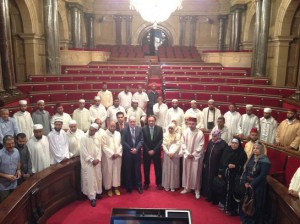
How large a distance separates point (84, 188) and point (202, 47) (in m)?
18.2

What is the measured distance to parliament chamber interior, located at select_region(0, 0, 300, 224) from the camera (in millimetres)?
4777

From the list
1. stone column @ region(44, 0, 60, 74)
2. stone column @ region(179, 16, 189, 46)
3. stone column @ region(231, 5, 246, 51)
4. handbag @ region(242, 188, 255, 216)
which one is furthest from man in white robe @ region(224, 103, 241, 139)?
stone column @ region(179, 16, 189, 46)

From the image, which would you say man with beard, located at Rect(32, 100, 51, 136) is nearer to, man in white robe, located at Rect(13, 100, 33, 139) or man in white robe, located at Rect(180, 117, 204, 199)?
man in white robe, located at Rect(13, 100, 33, 139)

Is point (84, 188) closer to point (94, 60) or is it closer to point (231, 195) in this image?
point (231, 195)

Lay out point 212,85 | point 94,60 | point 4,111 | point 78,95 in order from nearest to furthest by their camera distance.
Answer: point 4,111, point 78,95, point 212,85, point 94,60

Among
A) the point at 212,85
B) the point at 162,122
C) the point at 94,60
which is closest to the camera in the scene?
the point at 162,122

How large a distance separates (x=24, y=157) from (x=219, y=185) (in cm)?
326

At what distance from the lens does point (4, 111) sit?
18.7 feet

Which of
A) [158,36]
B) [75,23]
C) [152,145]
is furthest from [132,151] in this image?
[158,36]

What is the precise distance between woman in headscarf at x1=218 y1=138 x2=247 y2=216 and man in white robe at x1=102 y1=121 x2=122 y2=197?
199 cm

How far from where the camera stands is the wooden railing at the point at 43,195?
3562 mm

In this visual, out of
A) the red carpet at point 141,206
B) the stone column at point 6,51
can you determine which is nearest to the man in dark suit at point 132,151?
the red carpet at point 141,206

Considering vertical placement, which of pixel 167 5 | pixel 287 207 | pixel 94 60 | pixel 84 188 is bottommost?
pixel 84 188

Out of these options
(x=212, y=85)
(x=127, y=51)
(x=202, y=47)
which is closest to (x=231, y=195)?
(x=212, y=85)
